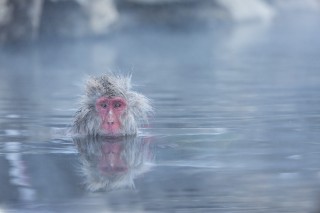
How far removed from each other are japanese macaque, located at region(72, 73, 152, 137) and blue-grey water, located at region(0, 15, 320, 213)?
0.13 metres

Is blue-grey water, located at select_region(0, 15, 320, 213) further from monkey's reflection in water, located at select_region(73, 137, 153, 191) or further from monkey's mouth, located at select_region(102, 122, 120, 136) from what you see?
monkey's mouth, located at select_region(102, 122, 120, 136)

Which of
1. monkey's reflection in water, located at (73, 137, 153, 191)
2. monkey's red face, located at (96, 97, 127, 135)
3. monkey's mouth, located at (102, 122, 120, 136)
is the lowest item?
monkey's reflection in water, located at (73, 137, 153, 191)

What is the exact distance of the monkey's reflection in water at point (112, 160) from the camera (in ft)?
17.1

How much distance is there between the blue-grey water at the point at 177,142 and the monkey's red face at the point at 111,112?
134mm

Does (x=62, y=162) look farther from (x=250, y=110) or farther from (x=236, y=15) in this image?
(x=236, y=15)

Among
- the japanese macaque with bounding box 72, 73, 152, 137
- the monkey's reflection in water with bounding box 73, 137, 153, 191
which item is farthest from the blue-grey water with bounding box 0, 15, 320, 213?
the japanese macaque with bounding box 72, 73, 152, 137

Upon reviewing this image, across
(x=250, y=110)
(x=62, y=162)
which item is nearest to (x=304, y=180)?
(x=62, y=162)

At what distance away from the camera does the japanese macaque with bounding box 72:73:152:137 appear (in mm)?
6469

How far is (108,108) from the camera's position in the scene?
254 inches

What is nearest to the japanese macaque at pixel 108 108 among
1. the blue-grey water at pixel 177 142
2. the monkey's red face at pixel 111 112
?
the monkey's red face at pixel 111 112

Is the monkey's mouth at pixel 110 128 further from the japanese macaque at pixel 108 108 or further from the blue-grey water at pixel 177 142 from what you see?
the blue-grey water at pixel 177 142

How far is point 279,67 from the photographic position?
12.0 m

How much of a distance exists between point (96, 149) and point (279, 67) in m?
6.02

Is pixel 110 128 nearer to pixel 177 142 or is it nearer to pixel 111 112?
pixel 111 112
